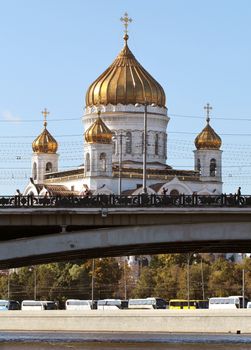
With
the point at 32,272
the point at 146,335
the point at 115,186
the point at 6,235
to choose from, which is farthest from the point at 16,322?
the point at 115,186

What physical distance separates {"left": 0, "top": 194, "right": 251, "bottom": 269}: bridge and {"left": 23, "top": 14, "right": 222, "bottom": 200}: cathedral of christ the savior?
75002 mm

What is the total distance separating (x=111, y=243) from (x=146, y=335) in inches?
880

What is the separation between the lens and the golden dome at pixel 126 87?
124 metres

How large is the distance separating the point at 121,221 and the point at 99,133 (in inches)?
2944

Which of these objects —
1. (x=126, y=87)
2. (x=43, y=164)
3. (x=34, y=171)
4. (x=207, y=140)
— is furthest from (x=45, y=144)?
(x=207, y=140)

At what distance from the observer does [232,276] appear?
102062 millimetres

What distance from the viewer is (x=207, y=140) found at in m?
127

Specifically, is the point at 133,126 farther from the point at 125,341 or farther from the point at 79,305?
the point at 125,341

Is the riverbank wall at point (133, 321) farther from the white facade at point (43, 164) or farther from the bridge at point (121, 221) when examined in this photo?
the white facade at point (43, 164)

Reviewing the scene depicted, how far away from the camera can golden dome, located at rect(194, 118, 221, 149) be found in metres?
127

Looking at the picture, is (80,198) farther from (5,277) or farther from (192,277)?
(5,277)

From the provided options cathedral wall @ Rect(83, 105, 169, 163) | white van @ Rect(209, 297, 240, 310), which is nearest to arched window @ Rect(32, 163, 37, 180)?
cathedral wall @ Rect(83, 105, 169, 163)

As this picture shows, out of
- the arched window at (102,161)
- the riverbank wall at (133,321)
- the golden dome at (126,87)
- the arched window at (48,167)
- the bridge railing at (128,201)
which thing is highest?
the golden dome at (126,87)

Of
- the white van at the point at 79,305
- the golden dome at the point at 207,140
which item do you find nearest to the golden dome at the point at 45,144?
the golden dome at the point at 207,140
